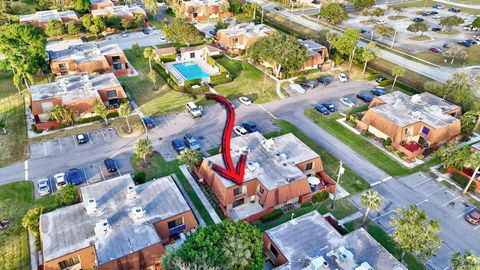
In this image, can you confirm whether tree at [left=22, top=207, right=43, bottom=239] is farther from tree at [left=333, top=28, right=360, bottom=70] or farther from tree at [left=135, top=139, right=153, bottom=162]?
tree at [left=333, top=28, right=360, bottom=70]

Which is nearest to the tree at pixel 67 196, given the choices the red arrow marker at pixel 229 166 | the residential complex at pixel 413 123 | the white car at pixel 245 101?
the red arrow marker at pixel 229 166

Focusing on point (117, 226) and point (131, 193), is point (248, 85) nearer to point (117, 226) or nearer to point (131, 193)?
point (131, 193)

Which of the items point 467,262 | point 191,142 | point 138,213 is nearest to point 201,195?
point 138,213

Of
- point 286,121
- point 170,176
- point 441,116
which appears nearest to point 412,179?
point 441,116

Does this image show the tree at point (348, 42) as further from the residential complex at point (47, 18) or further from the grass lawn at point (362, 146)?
the residential complex at point (47, 18)

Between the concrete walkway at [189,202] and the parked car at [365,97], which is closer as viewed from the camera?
the concrete walkway at [189,202]

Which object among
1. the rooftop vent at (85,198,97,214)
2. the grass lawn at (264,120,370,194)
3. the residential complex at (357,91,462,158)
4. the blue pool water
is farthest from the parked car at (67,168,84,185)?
the residential complex at (357,91,462,158)
